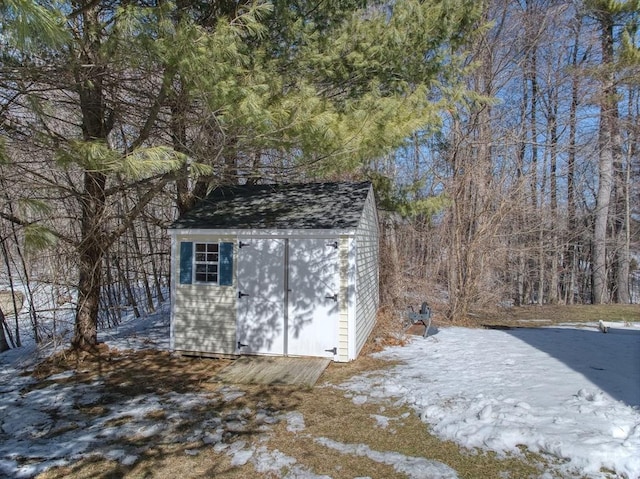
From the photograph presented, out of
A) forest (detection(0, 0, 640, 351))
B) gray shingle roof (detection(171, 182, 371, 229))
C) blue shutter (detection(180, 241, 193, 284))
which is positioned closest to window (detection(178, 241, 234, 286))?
blue shutter (detection(180, 241, 193, 284))

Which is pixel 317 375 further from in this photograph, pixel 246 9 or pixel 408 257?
pixel 408 257

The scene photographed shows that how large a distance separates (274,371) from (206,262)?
2.15 m

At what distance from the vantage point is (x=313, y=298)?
6965mm

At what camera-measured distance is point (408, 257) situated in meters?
11.8

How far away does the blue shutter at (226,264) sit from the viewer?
7.23 m

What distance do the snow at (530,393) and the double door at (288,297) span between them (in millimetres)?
1196

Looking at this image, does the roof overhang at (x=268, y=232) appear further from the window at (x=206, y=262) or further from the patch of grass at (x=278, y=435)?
the patch of grass at (x=278, y=435)

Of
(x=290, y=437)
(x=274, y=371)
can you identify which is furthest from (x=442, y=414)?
(x=274, y=371)

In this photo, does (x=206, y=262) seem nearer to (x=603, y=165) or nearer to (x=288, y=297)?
(x=288, y=297)

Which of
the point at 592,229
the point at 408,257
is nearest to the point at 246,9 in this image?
the point at 408,257

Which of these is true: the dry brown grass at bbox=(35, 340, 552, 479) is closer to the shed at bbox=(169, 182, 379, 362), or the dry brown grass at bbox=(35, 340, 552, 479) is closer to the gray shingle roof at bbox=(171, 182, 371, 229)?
the shed at bbox=(169, 182, 379, 362)

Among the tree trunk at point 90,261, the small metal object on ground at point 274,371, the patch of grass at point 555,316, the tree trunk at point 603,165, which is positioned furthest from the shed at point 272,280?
the tree trunk at point 603,165

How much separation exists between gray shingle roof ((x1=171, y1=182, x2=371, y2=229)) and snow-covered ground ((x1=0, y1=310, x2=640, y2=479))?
2.45m

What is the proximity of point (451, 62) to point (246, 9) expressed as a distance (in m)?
3.47
